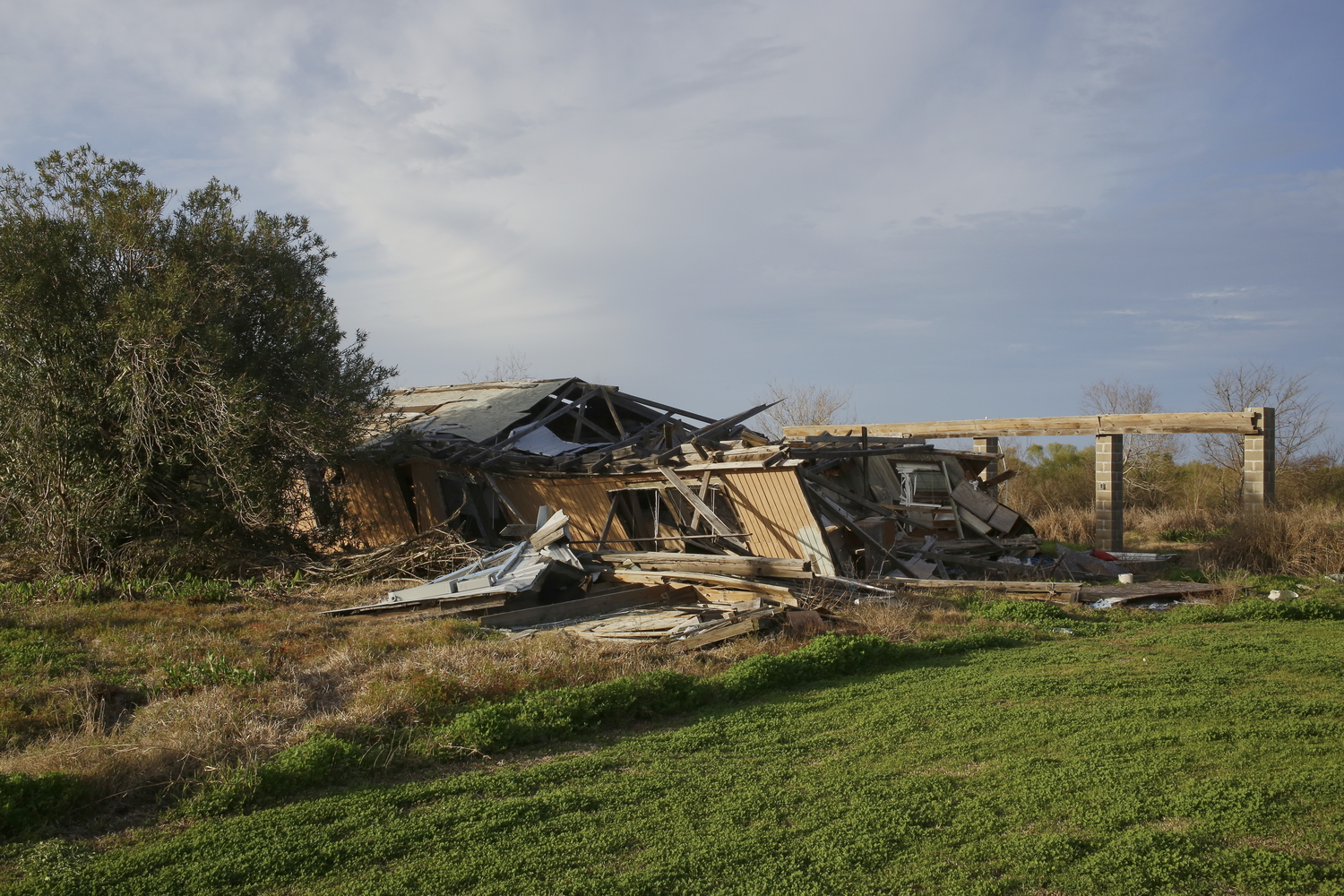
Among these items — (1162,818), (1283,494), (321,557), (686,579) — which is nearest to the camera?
(1162,818)

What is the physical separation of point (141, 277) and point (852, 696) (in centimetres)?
1301

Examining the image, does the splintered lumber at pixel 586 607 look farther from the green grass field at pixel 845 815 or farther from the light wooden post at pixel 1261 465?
the light wooden post at pixel 1261 465

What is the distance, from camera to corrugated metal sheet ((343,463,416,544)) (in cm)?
1759

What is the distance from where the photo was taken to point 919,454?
57.6 ft

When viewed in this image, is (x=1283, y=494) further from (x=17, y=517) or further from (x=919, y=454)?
(x=17, y=517)

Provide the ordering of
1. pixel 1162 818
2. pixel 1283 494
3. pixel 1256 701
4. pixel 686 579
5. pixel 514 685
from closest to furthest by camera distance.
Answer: pixel 1162 818 < pixel 1256 701 < pixel 514 685 < pixel 686 579 < pixel 1283 494

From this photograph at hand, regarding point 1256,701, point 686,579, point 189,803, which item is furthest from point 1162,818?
point 686,579

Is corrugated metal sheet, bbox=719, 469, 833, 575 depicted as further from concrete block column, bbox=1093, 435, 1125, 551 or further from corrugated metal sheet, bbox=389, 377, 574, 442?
concrete block column, bbox=1093, 435, 1125, 551

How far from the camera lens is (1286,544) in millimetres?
15508

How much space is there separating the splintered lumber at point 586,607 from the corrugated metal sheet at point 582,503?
151 inches

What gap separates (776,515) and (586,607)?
3712 mm

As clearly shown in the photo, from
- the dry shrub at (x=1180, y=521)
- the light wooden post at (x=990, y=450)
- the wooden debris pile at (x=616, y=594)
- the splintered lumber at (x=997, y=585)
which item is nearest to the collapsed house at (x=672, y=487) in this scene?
the light wooden post at (x=990, y=450)

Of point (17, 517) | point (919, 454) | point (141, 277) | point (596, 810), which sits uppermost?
point (141, 277)

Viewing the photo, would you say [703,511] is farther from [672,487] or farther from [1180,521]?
[1180,521]
